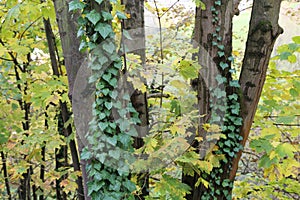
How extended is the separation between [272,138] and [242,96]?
0.41m

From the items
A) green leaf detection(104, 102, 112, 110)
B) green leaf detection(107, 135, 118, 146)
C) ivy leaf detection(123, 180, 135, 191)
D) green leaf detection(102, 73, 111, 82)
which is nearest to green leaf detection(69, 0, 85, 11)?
green leaf detection(102, 73, 111, 82)

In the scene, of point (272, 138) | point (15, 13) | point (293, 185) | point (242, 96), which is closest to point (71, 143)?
point (15, 13)

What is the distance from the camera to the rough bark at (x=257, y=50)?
213 centimetres

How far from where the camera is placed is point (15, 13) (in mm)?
1690

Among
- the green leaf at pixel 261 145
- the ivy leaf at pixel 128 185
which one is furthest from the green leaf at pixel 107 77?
the green leaf at pixel 261 145

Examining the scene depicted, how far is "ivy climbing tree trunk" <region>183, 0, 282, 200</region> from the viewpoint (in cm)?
216

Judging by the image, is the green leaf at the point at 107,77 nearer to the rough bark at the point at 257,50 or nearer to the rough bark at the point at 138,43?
the rough bark at the point at 138,43

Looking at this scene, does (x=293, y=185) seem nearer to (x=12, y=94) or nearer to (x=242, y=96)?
(x=242, y=96)

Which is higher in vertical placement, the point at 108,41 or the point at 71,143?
the point at 108,41

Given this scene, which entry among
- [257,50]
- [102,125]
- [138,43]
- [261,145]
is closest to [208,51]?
[257,50]

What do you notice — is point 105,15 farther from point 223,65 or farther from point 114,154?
point 223,65

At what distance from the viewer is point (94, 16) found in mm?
1318

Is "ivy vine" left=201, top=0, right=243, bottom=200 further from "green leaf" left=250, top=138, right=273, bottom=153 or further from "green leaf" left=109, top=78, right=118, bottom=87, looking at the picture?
"green leaf" left=109, top=78, right=118, bottom=87

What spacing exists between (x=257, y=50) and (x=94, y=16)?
54.4 inches
